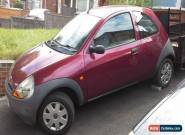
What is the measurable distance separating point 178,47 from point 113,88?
2.34 meters

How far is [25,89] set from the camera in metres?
5.26

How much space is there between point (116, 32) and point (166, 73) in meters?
1.66

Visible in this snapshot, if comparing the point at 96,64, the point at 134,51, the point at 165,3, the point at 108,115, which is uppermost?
the point at 165,3

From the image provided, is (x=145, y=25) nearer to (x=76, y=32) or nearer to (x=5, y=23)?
(x=76, y=32)

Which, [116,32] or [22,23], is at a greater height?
[116,32]

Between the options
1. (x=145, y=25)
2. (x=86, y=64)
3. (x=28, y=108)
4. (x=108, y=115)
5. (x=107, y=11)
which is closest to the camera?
(x=28, y=108)

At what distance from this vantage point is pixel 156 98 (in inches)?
273

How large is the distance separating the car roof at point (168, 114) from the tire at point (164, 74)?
150 inches

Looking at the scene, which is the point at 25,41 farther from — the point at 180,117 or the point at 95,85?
the point at 180,117

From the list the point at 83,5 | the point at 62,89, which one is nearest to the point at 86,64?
the point at 62,89

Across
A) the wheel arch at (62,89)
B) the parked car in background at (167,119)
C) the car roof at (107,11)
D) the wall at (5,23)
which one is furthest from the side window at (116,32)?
the wall at (5,23)

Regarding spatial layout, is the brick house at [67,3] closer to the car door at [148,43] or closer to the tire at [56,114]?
the car door at [148,43]

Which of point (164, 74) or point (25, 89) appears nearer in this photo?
point (25, 89)

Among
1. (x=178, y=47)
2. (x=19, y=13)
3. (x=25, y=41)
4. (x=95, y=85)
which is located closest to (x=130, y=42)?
(x=95, y=85)
